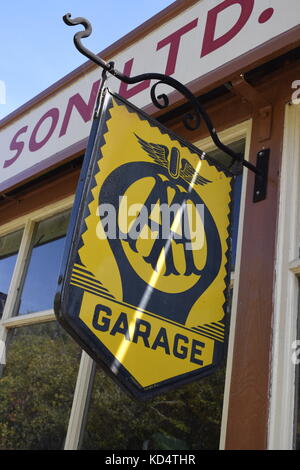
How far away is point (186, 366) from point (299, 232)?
2.52ft

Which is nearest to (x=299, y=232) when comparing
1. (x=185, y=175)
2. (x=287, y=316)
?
(x=287, y=316)

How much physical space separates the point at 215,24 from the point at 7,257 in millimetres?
2188

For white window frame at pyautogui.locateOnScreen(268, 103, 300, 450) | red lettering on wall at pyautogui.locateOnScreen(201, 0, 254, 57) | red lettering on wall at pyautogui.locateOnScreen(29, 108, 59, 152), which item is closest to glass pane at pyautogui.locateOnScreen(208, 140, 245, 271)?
white window frame at pyautogui.locateOnScreen(268, 103, 300, 450)

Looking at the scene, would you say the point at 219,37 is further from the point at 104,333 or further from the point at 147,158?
the point at 104,333

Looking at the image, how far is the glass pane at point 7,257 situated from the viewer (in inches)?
151

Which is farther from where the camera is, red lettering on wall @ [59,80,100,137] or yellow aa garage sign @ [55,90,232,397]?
red lettering on wall @ [59,80,100,137]

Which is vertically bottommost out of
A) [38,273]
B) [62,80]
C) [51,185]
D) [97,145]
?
[97,145]

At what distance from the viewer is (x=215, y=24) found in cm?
270

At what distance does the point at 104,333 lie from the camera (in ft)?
5.44

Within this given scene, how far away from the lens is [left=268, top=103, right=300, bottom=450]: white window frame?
1921 mm

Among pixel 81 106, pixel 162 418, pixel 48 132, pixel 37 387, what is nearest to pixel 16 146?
pixel 48 132

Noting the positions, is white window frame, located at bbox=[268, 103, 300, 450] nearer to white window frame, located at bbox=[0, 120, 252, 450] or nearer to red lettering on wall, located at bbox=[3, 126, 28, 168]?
white window frame, located at bbox=[0, 120, 252, 450]

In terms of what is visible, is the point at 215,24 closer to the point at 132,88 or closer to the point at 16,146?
the point at 132,88

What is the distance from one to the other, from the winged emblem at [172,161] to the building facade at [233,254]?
38 cm
